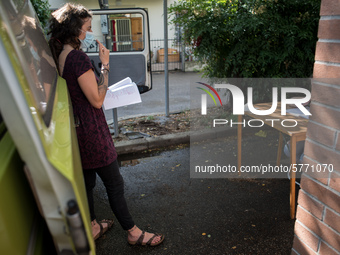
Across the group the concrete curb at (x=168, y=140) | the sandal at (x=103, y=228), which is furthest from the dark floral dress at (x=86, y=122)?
the concrete curb at (x=168, y=140)

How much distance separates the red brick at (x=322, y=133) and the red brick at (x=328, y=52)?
335mm

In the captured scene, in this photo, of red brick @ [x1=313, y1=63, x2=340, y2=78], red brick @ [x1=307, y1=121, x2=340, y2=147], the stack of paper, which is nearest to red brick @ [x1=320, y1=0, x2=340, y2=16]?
red brick @ [x1=313, y1=63, x2=340, y2=78]

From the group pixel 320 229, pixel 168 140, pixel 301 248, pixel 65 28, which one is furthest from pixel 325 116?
pixel 168 140

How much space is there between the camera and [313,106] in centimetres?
155

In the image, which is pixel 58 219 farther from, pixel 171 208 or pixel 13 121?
pixel 171 208

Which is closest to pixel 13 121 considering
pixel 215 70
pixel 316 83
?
pixel 316 83

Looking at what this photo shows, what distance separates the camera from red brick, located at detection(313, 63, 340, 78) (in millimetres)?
1387

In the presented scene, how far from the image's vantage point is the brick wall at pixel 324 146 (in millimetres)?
1387

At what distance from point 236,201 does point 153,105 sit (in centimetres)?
463

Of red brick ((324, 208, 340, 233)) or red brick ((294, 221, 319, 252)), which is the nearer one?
red brick ((324, 208, 340, 233))

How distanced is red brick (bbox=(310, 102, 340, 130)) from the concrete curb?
3268 millimetres

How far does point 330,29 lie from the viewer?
138 centimetres

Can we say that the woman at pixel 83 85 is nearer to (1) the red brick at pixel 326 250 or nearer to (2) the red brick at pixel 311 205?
(2) the red brick at pixel 311 205

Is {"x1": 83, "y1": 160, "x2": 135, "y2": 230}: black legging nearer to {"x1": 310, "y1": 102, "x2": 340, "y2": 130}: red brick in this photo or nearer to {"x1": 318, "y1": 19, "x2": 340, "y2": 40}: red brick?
{"x1": 310, "y1": 102, "x2": 340, "y2": 130}: red brick
